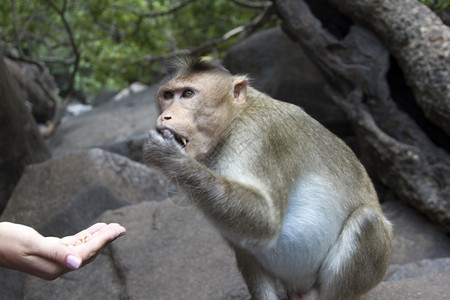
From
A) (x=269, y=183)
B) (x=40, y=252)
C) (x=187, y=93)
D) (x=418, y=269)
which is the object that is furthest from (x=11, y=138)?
(x=418, y=269)

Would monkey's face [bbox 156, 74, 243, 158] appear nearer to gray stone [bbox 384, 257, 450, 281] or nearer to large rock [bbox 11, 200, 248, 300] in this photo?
large rock [bbox 11, 200, 248, 300]

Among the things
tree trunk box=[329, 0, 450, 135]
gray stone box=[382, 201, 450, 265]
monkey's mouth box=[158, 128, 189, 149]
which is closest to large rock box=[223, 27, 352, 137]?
tree trunk box=[329, 0, 450, 135]

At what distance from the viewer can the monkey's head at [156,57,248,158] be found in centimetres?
304

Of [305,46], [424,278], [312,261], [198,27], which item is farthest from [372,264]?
[198,27]

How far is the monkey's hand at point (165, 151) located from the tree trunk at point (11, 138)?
3766mm

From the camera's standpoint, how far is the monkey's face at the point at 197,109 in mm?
3025

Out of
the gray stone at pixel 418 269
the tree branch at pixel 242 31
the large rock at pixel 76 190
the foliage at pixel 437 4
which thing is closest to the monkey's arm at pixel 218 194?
the gray stone at pixel 418 269

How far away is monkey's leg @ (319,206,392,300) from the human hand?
1.56 metres

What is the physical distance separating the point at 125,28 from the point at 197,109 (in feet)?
30.1

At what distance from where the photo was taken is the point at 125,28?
11672 mm

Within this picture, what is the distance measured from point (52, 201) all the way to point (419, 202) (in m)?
4.11

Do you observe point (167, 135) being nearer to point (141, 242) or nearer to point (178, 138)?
point (178, 138)

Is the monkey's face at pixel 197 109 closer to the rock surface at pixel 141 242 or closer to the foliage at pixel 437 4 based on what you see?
the rock surface at pixel 141 242

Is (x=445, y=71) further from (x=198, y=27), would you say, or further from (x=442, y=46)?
(x=198, y=27)
